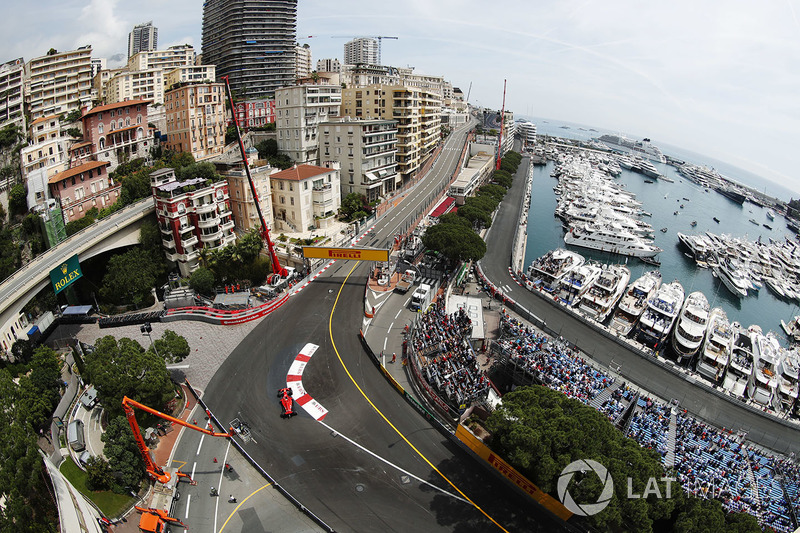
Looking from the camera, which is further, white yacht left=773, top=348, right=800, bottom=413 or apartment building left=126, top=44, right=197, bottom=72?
apartment building left=126, top=44, right=197, bottom=72

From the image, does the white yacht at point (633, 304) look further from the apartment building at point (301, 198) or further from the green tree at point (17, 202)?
the green tree at point (17, 202)

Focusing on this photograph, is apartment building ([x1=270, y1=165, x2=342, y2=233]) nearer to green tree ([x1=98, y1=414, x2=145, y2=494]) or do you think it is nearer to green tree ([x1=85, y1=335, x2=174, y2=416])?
green tree ([x1=85, y1=335, x2=174, y2=416])


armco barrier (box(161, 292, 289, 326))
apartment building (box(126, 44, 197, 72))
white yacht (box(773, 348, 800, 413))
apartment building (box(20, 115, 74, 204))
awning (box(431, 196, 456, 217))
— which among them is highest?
apartment building (box(126, 44, 197, 72))

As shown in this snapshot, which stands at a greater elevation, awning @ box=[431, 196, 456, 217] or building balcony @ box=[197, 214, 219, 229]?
building balcony @ box=[197, 214, 219, 229]

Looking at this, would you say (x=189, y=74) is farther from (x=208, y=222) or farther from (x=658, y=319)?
(x=658, y=319)

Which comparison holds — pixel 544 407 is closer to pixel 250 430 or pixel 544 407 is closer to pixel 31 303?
pixel 250 430

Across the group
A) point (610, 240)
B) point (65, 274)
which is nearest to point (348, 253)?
point (65, 274)

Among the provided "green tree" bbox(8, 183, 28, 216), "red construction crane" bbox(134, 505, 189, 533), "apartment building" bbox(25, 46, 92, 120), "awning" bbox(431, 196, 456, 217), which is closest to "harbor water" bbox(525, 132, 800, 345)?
"awning" bbox(431, 196, 456, 217)
